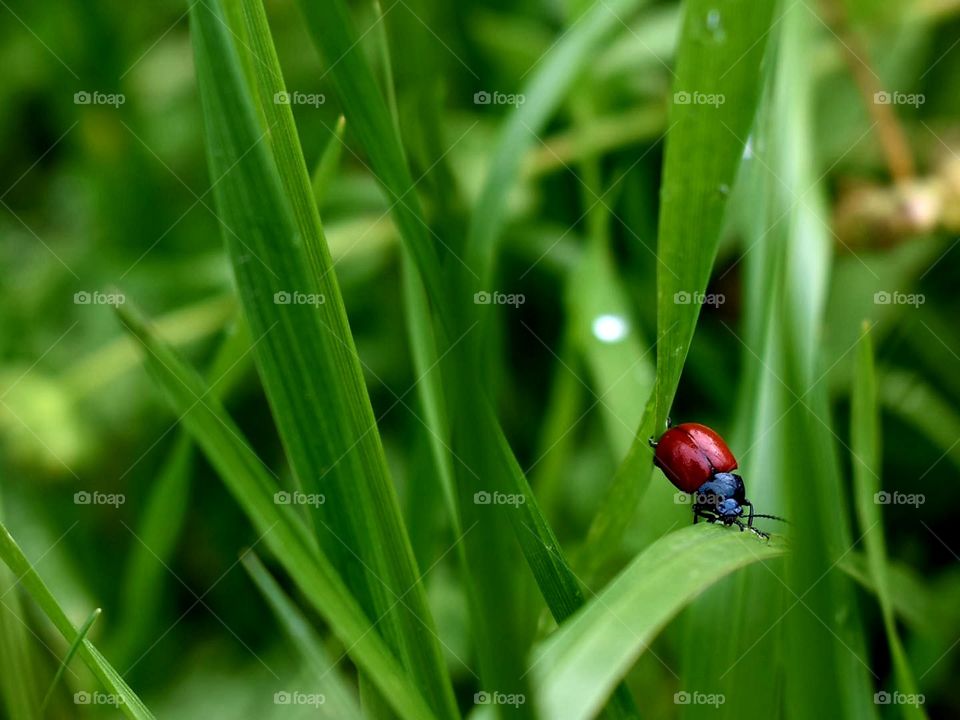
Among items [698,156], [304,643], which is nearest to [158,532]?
[304,643]

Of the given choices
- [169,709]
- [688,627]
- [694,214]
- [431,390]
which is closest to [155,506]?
[169,709]

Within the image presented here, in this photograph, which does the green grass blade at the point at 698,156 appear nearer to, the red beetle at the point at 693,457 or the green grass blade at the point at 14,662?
the red beetle at the point at 693,457

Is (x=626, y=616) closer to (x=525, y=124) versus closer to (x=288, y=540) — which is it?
(x=288, y=540)

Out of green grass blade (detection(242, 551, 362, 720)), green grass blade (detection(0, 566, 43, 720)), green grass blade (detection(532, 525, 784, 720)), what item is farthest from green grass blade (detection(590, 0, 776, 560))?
green grass blade (detection(0, 566, 43, 720))

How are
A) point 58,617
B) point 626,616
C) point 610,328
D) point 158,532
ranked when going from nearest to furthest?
point 626,616 < point 58,617 < point 158,532 < point 610,328

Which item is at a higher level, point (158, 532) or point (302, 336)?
point (302, 336)

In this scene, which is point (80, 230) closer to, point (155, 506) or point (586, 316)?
point (155, 506)

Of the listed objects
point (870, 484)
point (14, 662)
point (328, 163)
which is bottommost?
point (14, 662)
